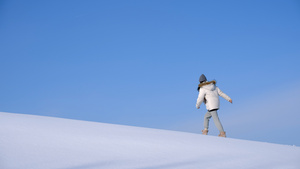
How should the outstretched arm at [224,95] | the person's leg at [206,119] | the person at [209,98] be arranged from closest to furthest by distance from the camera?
the person at [209,98]
the person's leg at [206,119]
the outstretched arm at [224,95]

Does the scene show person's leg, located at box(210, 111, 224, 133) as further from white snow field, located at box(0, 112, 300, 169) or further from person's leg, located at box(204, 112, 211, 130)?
white snow field, located at box(0, 112, 300, 169)

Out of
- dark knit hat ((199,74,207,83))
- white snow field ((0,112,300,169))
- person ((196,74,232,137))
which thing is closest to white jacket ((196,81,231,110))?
person ((196,74,232,137))

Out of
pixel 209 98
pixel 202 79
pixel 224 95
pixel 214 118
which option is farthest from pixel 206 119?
pixel 202 79

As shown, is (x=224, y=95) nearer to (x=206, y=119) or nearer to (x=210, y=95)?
(x=210, y=95)

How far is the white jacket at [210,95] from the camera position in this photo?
26.0 feet

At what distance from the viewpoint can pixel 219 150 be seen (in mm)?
4656

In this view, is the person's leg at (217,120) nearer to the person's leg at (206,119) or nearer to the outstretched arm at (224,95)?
the person's leg at (206,119)

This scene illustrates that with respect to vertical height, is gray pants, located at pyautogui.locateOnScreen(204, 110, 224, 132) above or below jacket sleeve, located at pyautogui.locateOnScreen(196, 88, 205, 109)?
below

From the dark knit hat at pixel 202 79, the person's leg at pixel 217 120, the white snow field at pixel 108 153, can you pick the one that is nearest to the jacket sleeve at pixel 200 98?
the dark knit hat at pixel 202 79

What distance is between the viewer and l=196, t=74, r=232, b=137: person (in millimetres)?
7898

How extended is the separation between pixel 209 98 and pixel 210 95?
9 cm

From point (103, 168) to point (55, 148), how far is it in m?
1.02

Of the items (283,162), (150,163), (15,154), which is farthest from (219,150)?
(15,154)

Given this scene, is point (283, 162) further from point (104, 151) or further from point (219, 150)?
point (104, 151)
